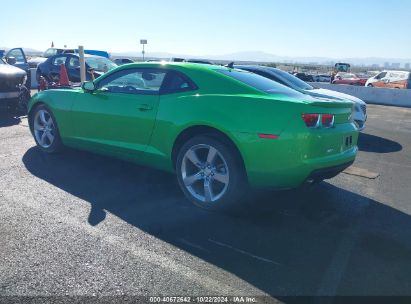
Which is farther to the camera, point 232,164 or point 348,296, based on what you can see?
point 232,164

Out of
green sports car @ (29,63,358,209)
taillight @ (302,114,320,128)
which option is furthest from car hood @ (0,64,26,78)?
taillight @ (302,114,320,128)

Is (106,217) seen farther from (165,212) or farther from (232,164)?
(232,164)

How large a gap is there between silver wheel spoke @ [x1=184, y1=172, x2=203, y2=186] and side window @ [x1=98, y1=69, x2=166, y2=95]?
109 centimetres

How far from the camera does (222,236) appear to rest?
11.5 feet

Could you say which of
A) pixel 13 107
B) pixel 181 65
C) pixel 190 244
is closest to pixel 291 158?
pixel 190 244

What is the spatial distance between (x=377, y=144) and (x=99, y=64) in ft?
32.4

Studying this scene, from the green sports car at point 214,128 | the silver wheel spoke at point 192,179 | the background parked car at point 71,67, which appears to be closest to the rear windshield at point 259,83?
the green sports car at point 214,128

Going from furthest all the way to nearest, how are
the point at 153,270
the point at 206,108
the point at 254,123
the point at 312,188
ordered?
the point at 312,188 → the point at 206,108 → the point at 254,123 → the point at 153,270

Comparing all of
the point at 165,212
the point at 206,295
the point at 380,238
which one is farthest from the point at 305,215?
the point at 206,295

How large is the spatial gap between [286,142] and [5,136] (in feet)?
18.7

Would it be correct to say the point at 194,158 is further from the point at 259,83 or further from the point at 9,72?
the point at 9,72

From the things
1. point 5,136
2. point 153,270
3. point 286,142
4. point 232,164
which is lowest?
point 5,136

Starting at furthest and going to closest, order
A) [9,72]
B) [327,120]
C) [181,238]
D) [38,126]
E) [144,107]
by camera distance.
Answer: [9,72], [38,126], [144,107], [327,120], [181,238]

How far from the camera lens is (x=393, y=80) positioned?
24.0 meters
